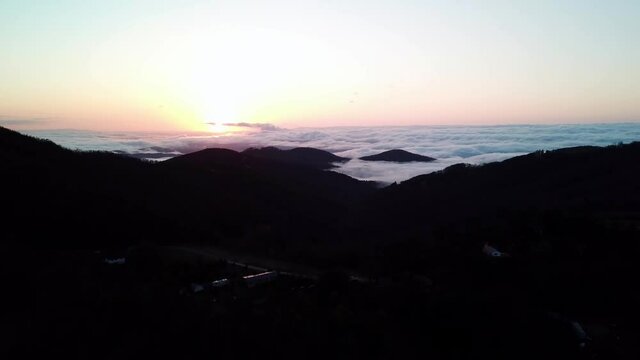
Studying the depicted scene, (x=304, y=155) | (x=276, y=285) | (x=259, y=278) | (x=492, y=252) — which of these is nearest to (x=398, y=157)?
(x=304, y=155)

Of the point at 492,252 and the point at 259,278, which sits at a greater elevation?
the point at 259,278

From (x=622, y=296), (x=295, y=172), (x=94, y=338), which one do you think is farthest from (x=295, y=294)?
(x=295, y=172)

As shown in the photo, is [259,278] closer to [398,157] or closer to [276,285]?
[276,285]

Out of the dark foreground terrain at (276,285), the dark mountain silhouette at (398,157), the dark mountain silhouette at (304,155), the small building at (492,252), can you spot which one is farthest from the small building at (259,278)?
the dark mountain silhouette at (398,157)

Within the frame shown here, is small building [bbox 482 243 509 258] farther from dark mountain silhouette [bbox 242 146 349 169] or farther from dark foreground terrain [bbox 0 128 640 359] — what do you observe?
dark mountain silhouette [bbox 242 146 349 169]

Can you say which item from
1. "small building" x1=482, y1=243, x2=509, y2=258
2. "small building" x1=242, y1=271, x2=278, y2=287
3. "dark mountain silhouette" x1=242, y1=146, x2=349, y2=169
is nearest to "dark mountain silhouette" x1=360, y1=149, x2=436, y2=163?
"dark mountain silhouette" x1=242, y1=146, x2=349, y2=169

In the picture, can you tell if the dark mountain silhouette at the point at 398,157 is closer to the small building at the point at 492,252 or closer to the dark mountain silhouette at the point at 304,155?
the dark mountain silhouette at the point at 304,155
